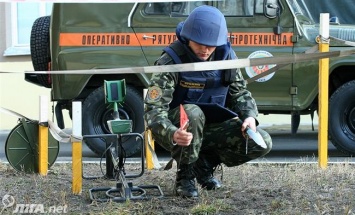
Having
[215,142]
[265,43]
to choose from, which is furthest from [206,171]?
[265,43]

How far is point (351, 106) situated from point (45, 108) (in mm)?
3855

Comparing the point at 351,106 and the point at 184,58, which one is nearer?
the point at 184,58

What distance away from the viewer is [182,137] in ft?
14.7

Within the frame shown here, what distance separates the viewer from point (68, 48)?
8.73 meters

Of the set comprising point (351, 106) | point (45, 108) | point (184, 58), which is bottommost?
point (351, 106)

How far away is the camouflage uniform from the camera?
480cm

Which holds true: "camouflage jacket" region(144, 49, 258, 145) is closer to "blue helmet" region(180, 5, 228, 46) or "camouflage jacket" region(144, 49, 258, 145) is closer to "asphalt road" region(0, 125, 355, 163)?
"blue helmet" region(180, 5, 228, 46)

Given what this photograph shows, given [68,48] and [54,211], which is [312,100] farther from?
[54,211]

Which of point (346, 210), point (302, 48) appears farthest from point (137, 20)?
point (346, 210)

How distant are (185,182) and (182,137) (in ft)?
2.58

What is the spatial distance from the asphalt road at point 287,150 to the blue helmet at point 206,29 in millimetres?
3157

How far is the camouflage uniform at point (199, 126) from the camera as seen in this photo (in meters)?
4.80

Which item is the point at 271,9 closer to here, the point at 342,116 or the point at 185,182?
the point at 342,116

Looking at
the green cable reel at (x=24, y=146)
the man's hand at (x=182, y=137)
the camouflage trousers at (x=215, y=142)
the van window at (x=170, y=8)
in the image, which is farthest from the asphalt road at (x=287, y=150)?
the man's hand at (x=182, y=137)
